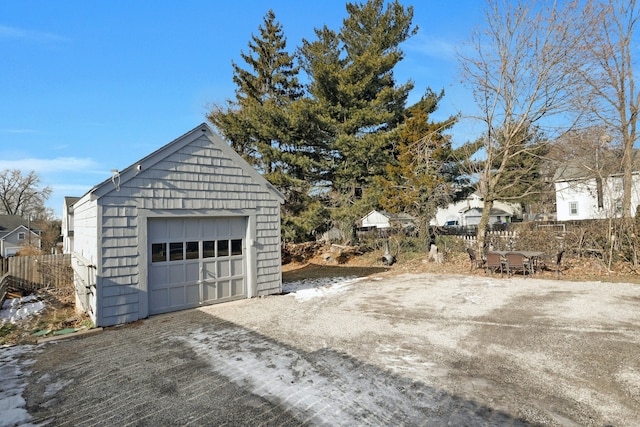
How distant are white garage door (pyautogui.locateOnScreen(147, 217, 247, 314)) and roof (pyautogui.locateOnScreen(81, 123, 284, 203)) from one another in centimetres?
105

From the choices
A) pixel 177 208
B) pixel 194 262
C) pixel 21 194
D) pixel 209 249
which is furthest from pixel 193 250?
pixel 21 194

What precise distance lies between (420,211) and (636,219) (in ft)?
25.2

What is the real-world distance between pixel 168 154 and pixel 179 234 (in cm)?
176

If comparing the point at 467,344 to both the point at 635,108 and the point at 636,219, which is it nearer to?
the point at 636,219

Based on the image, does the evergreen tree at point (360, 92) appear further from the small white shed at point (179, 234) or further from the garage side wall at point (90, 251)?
the garage side wall at point (90, 251)

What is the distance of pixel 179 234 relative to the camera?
7.59m

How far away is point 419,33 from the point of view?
1883cm

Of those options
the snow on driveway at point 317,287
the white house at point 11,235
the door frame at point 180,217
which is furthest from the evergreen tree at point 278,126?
the white house at point 11,235

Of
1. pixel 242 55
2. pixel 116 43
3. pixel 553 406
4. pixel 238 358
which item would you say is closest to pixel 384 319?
pixel 238 358

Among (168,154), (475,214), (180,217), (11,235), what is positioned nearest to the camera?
(168,154)

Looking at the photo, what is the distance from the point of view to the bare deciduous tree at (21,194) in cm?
4775

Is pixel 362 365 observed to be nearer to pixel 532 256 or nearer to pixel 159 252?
pixel 159 252

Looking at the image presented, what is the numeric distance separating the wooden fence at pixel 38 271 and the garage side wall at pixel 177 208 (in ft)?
25.0

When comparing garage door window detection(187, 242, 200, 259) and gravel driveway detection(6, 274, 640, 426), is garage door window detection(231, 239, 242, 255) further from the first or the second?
gravel driveway detection(6, 274, 640, 426)
